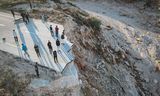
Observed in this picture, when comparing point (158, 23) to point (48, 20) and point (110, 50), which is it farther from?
point (48, 20)

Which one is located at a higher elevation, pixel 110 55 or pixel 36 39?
pixel 36 39

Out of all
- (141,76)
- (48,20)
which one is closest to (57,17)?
(48,20)

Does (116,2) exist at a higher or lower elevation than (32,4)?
lower

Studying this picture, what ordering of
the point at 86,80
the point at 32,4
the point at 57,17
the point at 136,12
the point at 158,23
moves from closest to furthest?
the point at 86,80
the point at 57,17
the point at 32,4
the point at 158,23
the point at 136,12

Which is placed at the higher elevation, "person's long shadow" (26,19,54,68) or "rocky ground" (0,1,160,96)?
"person's long shadow" (26,19,54,68)

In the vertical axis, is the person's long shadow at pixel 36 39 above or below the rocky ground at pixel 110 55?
above

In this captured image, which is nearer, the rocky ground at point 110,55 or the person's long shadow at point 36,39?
the person's long shadow at point 36,39

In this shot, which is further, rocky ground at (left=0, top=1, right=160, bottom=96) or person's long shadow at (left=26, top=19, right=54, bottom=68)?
rocky ground at (left=0, top=1, right=160, bottom=96)

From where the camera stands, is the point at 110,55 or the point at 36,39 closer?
the point at 36,39
